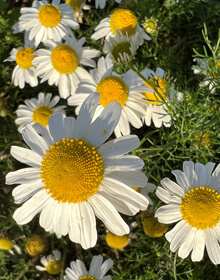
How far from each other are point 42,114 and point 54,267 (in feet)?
3.55

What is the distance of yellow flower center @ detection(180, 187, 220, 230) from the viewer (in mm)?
1527

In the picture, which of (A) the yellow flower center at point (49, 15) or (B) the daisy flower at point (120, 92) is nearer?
(B) the daisy flower at point (120, 92)

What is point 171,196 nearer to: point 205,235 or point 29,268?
point 205,235

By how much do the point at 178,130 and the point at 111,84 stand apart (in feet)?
1.53

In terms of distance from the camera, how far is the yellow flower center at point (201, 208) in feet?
5.01

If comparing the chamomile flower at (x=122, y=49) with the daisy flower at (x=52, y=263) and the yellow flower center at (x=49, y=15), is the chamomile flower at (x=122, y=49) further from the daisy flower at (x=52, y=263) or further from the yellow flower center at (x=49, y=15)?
the daisy flower at (x=52, y=263)

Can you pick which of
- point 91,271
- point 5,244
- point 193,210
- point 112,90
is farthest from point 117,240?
point 112,90

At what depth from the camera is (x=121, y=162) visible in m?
1.33

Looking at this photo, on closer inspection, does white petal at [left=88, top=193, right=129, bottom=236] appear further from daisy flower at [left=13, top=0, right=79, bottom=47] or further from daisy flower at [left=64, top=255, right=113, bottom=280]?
daisy flower at [left=13, top=0, right=79, bottom=47]

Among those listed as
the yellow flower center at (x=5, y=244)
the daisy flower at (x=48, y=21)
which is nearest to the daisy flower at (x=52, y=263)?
the yellow flower center at (x=5, y=244)

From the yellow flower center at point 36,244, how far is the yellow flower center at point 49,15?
149cm

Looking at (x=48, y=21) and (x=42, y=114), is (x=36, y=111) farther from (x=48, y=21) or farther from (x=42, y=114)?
(x=48, y=21)

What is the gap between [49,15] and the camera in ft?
7.55

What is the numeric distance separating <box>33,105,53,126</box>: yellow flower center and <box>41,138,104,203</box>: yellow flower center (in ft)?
3.09
